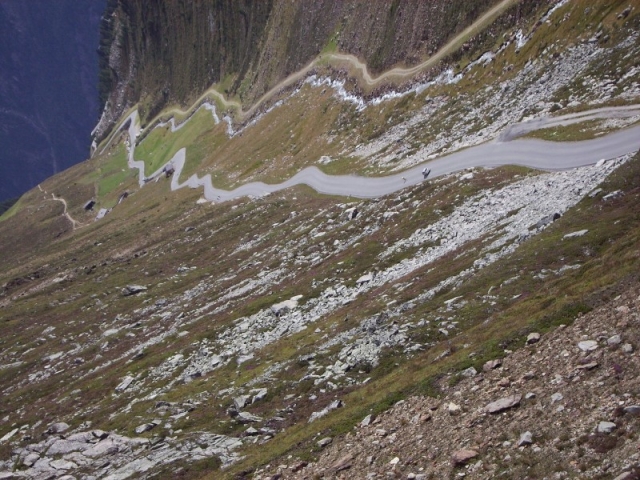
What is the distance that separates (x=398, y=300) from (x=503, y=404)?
21.1 meters

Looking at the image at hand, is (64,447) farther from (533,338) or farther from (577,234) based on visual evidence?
(577,234)

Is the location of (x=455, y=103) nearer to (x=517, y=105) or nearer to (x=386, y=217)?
(x=517, y=105)

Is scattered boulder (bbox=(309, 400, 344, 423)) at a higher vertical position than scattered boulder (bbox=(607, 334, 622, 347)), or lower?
lower

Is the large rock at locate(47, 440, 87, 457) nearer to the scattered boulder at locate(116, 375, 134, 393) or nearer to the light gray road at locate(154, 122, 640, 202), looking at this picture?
the scattered boulder at locate(116, 375, 134, 393)

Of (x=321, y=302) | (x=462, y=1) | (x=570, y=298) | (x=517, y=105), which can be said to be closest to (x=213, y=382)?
(x=321, y=302)

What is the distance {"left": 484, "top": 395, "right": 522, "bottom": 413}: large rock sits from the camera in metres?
20.5

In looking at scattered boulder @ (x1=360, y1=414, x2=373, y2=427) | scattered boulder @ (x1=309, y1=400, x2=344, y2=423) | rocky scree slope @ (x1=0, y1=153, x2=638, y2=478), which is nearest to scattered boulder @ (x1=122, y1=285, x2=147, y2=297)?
rocky scree slope @ (x1=0, y1=153, x2=638, y2=478)

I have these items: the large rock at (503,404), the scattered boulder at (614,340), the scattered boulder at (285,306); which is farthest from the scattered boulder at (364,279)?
the scattered boulder at (614,340)

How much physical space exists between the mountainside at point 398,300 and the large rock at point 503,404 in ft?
0.41

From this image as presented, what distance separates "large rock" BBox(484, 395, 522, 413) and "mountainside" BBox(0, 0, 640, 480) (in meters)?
0.13

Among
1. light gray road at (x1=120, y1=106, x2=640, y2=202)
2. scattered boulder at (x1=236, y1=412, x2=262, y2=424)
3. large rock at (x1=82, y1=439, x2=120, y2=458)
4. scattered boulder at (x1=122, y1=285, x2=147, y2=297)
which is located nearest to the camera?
scattered boulder at (x1=236, y1=412, x2=262, y2=424)

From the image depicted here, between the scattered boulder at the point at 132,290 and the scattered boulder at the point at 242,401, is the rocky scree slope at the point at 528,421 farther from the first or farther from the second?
the scattered boulder at the point at 132,290

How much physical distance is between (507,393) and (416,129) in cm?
7755

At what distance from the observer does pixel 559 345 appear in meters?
22.6
